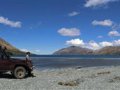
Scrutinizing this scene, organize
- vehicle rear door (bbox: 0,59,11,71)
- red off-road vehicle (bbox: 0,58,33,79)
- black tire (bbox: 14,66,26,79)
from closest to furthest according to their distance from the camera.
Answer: vehicle rear door (bbox: 0,59,11,71), red off-road vehicle (bbox: 0,58,33,79), black tire (bbox: 14,66,26,79)

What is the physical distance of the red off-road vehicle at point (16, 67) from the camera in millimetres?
29711

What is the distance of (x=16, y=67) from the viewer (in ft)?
99.5

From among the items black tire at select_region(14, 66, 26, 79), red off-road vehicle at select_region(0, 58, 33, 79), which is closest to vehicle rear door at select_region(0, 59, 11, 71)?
red off-road vehicle at select_region(0, 58, 33, 79)

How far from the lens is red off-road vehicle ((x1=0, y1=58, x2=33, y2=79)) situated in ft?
97.5

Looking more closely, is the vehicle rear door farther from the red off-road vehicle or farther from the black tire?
the black tire

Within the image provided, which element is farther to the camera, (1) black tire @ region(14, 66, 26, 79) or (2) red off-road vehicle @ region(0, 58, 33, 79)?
(1) black tire @ region(14, 66, 26, 79)

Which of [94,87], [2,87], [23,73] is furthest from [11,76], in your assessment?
[94,87]

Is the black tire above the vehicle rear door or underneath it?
underneath

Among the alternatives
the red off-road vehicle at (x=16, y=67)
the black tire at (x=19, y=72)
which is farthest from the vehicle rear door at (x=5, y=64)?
the black tire at (x=19, y=72)

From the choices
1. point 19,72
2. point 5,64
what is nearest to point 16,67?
point 19,72

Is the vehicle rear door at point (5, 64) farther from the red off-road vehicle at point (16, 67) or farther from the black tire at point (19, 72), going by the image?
the black tire at point (19, 72)

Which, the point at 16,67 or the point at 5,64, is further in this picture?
the point at 16,67

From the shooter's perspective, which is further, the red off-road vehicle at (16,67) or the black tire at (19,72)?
the black tire at (19,72)

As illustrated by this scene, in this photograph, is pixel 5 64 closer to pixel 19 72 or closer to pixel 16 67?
pixel 16 67
